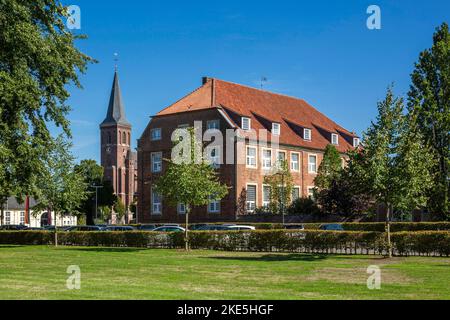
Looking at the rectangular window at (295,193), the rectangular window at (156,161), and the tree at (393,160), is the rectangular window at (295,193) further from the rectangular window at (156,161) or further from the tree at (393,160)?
the tree at (393,160)

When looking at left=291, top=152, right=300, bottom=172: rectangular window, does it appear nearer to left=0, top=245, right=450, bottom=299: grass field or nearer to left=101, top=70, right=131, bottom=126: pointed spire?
left=0, top=245, right=450, bottom=299: grass field

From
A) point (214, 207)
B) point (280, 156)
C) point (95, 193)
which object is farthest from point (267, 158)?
point (95, 193)

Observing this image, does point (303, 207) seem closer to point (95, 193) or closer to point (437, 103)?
point (437, 103)

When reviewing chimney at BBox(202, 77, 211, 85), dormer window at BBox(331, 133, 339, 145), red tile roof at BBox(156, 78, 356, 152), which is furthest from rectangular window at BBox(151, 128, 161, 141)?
dormer window at BBox(331, 133, 339, 145)

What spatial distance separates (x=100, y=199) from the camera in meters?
121

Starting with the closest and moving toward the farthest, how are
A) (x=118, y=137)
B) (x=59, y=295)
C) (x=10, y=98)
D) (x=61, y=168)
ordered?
(x=59, y=295) → (x=10, y=98) → (x=61, y=168) → (x=118, y=137)

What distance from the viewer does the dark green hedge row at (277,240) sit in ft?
98.0

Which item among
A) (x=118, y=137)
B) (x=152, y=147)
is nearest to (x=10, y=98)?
(x=152, y=147)

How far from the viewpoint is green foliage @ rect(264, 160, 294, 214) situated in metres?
58.6

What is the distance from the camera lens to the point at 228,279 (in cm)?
1905

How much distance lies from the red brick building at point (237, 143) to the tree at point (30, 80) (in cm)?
3015

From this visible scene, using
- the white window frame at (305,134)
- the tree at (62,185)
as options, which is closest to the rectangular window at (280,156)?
the white window frame at (305,134)
